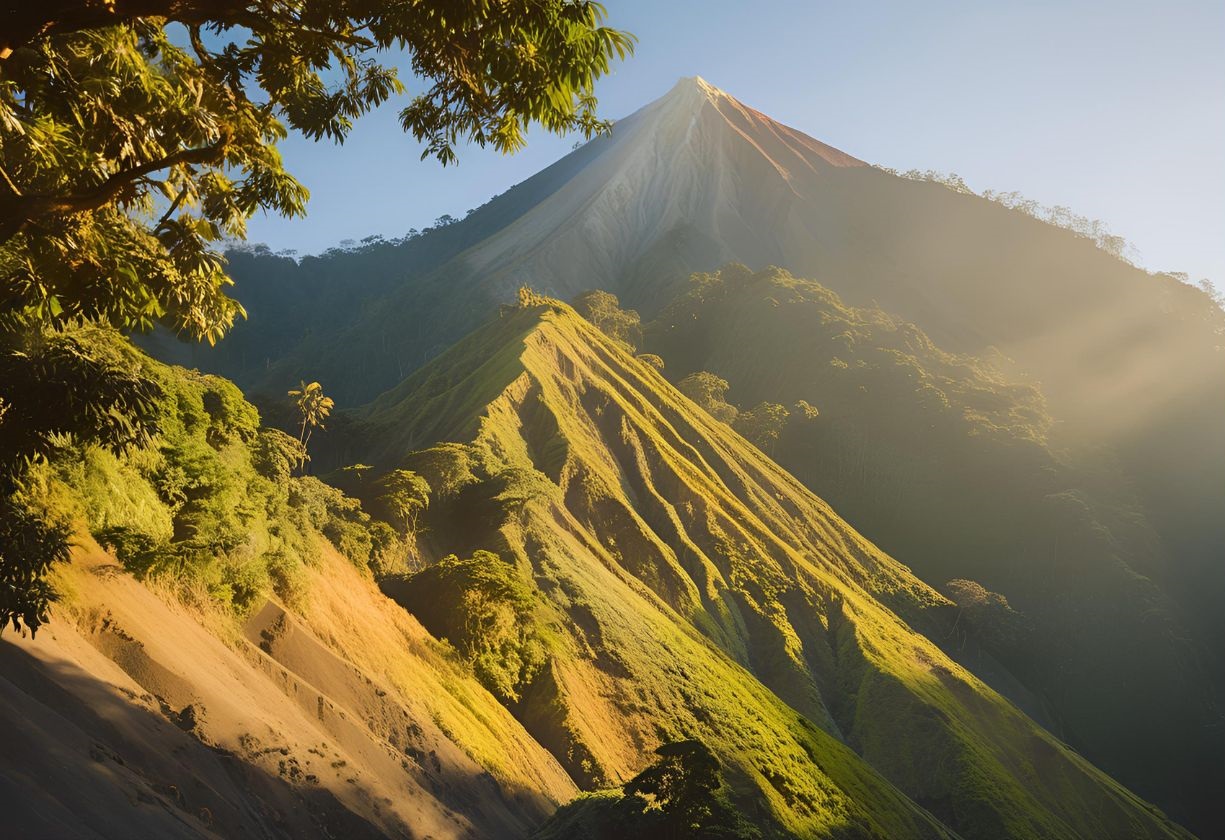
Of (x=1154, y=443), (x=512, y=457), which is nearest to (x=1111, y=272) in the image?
(x=1154, y=443)

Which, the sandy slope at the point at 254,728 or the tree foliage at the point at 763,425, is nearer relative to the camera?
the sandy slope at the point at 254,728

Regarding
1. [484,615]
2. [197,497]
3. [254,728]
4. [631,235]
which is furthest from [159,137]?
[631,235]

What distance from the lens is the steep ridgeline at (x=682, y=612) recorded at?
3388cm

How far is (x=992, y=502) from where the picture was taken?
352 ft

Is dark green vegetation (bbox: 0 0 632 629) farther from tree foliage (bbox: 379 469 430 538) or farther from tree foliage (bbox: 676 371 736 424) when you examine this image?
tree foliage (bbox: 676 371 736 424)

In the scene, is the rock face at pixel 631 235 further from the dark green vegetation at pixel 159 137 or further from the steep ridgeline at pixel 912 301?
the dark green vegetation at pixel 159 137

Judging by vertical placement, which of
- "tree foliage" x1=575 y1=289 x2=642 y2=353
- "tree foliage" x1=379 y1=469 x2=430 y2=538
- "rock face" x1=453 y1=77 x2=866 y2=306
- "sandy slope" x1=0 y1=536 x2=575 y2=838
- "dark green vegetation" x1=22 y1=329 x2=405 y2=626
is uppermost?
"rock face" x1=453 y1=77 x2=866 y2=306

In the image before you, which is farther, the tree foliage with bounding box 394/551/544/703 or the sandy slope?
the tree foliage with bounding box 394/551/544/703

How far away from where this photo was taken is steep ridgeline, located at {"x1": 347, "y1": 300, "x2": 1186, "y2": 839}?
33.9 meters

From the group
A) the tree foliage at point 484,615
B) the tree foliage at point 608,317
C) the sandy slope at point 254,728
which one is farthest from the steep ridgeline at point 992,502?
the sandy slope at point 254,728

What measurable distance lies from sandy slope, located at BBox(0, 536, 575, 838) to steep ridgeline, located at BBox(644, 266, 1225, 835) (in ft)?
209

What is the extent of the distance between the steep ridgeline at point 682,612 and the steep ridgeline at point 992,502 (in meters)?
17.7

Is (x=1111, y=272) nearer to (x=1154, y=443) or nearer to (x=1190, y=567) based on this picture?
(x=1154, y=443)

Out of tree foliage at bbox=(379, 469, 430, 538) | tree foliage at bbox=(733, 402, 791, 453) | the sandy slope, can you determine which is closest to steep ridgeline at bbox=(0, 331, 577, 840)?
the sandy slope
